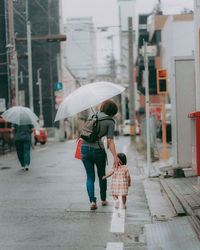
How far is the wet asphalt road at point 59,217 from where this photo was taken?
5176 mm

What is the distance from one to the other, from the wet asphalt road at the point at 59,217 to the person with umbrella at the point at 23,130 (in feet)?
7.76

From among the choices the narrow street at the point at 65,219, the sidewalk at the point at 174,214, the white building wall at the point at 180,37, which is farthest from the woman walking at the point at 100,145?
the white building wall at the point at 180,37

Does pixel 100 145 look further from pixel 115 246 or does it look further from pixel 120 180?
pixel 115 246

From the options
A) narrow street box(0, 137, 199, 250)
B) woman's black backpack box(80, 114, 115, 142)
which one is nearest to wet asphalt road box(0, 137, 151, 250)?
narrow street box(0, 137, 199, 250)

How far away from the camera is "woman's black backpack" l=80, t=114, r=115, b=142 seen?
6.83m

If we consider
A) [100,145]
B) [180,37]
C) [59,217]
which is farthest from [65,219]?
[180,37]

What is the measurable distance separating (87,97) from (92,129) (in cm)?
59

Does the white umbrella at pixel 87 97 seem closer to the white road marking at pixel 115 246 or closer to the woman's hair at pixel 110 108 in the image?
the woman's hair at pixel 110 108

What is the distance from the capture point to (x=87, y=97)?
7.18m

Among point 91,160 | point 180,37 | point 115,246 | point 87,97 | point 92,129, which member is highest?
point 180,37

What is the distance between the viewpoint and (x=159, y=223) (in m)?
6.13

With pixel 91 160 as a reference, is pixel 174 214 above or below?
below

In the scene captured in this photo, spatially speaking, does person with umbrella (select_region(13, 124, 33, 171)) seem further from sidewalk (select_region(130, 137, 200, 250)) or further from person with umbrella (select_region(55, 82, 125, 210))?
person with umbrella (select_region(55, 82, 125, 210))

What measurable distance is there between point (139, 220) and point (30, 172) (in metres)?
6.94
